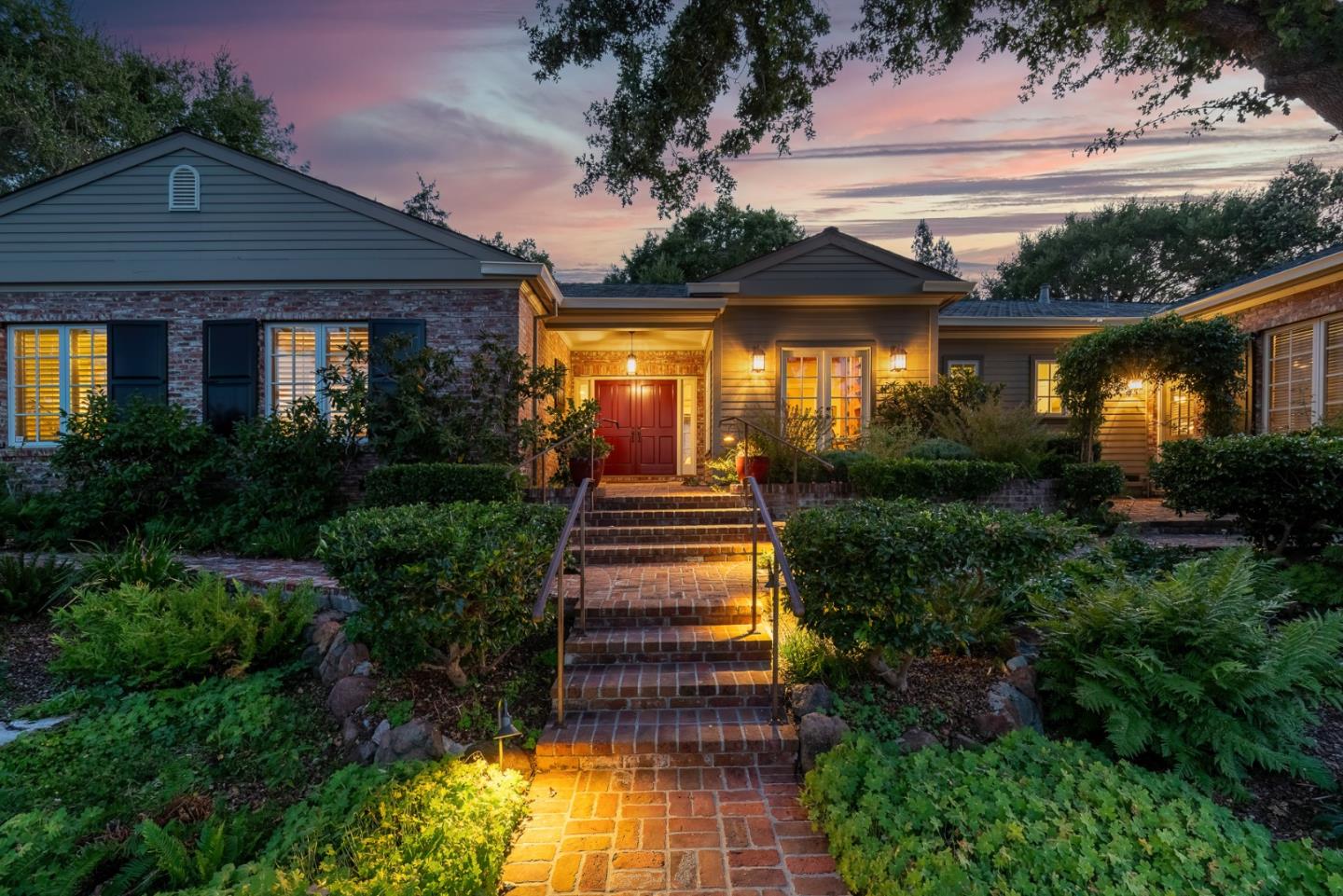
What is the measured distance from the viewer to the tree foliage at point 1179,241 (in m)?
20.5

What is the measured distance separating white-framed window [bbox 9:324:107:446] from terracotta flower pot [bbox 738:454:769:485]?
8.62 m

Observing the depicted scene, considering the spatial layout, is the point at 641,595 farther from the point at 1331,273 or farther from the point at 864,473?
the point at 1331,273

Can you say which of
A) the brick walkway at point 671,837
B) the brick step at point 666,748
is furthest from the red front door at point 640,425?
the brick walkway at point 671,837

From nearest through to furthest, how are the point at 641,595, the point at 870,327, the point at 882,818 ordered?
the point at 882,818 → the point at 641,595 → the point at 870,327

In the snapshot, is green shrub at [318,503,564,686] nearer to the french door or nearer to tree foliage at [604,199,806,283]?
the french door

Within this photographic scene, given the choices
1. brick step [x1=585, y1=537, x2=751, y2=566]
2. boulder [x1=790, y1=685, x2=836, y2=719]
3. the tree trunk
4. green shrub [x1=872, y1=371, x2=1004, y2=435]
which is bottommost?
boulder [x1=790, y1=685, x2=836, y2=719]

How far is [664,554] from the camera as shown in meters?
6.21

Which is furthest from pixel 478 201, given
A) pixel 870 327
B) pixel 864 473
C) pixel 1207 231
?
pixel 1207 231

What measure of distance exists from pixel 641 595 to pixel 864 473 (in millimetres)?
4286

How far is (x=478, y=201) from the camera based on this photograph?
44.1 ft

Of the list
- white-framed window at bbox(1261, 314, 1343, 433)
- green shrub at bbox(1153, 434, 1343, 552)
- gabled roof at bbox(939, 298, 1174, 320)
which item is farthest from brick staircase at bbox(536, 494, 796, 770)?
gabled roof at bbox(939, 298, 1174, 320)

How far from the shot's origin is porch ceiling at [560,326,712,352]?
1052cm

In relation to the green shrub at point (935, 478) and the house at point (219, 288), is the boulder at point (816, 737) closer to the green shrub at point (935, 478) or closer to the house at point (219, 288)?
the green shrub at point (935, 478)

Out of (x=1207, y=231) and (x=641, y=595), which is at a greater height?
(x=1207, y=231)
